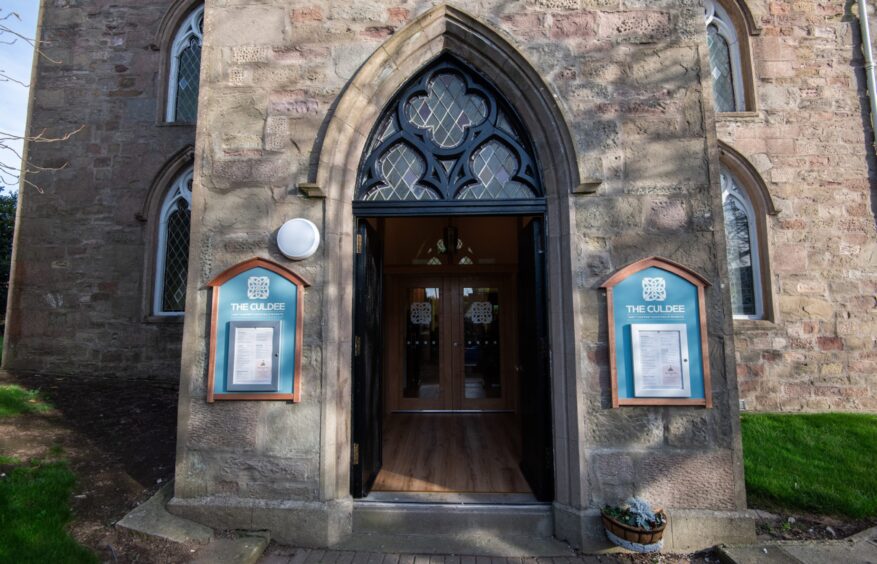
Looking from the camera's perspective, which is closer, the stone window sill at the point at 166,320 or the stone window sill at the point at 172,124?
the stone window sill at the point at 166,320

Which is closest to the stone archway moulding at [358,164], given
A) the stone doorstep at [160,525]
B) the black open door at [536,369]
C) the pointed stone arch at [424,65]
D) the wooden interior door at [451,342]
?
the pointed stone arch at [424,65]

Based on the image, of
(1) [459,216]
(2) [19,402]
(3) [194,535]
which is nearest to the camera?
(3) [194,535]

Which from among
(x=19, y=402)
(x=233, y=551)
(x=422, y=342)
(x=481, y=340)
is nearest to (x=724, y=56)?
(x=481, y=340)

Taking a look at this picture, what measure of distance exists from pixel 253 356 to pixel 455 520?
2030 mm

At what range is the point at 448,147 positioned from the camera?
3.82m

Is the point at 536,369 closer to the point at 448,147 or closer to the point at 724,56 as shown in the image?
the point at 448,147

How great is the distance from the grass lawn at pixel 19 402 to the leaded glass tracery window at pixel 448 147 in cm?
477

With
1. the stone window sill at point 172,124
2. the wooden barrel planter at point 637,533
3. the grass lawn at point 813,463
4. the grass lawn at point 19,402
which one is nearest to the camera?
the wooden barrel planter at point 637,533

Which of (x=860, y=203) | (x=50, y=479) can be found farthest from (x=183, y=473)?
(x=860, y=203)

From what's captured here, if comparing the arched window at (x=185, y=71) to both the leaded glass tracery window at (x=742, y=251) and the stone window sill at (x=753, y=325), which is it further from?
the stone window sill at (x=753, y=325)

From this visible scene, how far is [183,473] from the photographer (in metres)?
3.34

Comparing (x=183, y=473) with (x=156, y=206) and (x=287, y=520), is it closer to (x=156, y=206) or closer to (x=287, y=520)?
(x=287, y=520)

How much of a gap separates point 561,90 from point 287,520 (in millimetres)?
4012

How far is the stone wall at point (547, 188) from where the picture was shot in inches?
128
